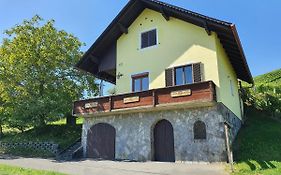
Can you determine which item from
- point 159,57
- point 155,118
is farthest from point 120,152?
point 159,57

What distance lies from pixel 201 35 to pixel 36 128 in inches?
754

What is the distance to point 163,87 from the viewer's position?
17.4 metres

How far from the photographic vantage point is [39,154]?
21.6 m

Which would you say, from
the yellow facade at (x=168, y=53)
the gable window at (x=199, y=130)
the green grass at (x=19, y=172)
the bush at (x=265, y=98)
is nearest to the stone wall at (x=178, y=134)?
the gable window at (x=199, y=130)

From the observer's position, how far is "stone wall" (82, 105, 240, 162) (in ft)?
50.8

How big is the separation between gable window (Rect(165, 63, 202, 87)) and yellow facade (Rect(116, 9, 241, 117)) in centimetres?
31

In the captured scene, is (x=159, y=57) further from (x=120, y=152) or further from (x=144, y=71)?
(x=120, y=152)

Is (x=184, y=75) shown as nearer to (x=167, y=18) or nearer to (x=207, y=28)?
(x=207, y=28)

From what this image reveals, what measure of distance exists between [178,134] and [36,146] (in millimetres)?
12918

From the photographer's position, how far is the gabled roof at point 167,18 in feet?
55.5

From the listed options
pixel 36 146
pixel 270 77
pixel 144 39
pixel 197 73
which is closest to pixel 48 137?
pixel 36 146

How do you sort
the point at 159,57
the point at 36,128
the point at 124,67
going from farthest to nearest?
the point at 36,128 < the point at 124,67 < the point at 159,57

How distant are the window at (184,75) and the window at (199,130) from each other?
278 cm

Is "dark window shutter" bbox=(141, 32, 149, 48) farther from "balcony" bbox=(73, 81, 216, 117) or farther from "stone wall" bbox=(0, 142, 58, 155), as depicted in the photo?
"stone wall" bbox=(0, 142, 58, 155)
